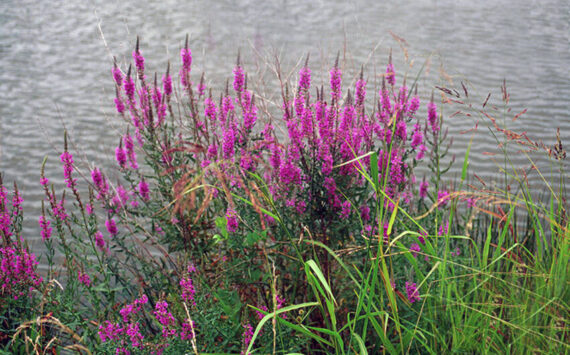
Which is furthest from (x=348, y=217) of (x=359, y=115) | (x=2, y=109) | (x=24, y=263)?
(x=2, y=109)

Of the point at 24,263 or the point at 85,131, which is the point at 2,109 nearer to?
the point at 85,131

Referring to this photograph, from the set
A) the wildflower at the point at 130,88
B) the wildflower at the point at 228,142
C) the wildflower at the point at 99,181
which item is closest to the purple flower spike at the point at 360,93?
the wildflower at the point at 228,142

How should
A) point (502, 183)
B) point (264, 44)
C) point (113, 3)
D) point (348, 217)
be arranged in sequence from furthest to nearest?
point (113, 3)
point (264, 44)
point (502, 183)
point (348, 217)

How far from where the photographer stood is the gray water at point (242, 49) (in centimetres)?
581

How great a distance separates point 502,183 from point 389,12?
7.03 metres

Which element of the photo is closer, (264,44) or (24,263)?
(24,263)

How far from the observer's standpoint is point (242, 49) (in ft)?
25.8

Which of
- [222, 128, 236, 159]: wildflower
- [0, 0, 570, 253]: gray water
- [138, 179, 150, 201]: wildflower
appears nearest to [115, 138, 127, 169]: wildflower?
[138, 179, 150, 201]: wildflower

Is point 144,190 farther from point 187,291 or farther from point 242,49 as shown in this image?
point 242,49

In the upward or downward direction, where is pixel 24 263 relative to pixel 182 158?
downward

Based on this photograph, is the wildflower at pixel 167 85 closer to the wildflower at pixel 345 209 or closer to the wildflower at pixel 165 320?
the wildflower at pixel 345 209

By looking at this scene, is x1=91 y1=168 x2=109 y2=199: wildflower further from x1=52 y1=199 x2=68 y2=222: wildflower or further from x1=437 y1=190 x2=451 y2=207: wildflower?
x1=437 y1=190 x2=451 y2=207: wildflower

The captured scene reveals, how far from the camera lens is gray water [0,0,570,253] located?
581cm

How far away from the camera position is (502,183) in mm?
4812
